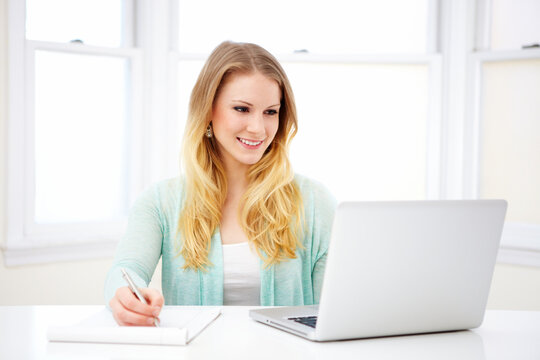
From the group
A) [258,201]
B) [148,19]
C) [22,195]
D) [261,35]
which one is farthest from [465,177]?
[22,195]

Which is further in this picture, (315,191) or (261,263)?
(315,191)

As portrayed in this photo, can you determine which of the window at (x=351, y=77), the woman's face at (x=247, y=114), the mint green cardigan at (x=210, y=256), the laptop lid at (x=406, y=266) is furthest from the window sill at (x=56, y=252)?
the laptop lid at (x=406, y=266)

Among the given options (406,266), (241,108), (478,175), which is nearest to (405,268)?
(406,266)

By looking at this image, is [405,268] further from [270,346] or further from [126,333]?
[126,333]

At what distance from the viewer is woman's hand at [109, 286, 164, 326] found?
3.92ft

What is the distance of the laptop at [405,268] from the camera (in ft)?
3.52

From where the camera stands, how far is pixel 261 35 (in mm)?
2986

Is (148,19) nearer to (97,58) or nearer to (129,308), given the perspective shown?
(97,58)

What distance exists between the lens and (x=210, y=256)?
5.78 ft

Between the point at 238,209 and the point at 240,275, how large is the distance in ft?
0.69

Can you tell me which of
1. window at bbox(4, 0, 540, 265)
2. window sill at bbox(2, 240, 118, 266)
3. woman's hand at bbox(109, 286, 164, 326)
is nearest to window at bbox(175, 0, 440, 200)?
window at bbox(4, 0, 540, 265)

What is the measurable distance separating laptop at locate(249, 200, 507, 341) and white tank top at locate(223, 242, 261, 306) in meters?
0.55

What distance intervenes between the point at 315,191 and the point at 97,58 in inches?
55.2

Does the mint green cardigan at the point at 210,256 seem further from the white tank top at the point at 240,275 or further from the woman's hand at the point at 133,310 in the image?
the woman's hand at the point at 133,310
